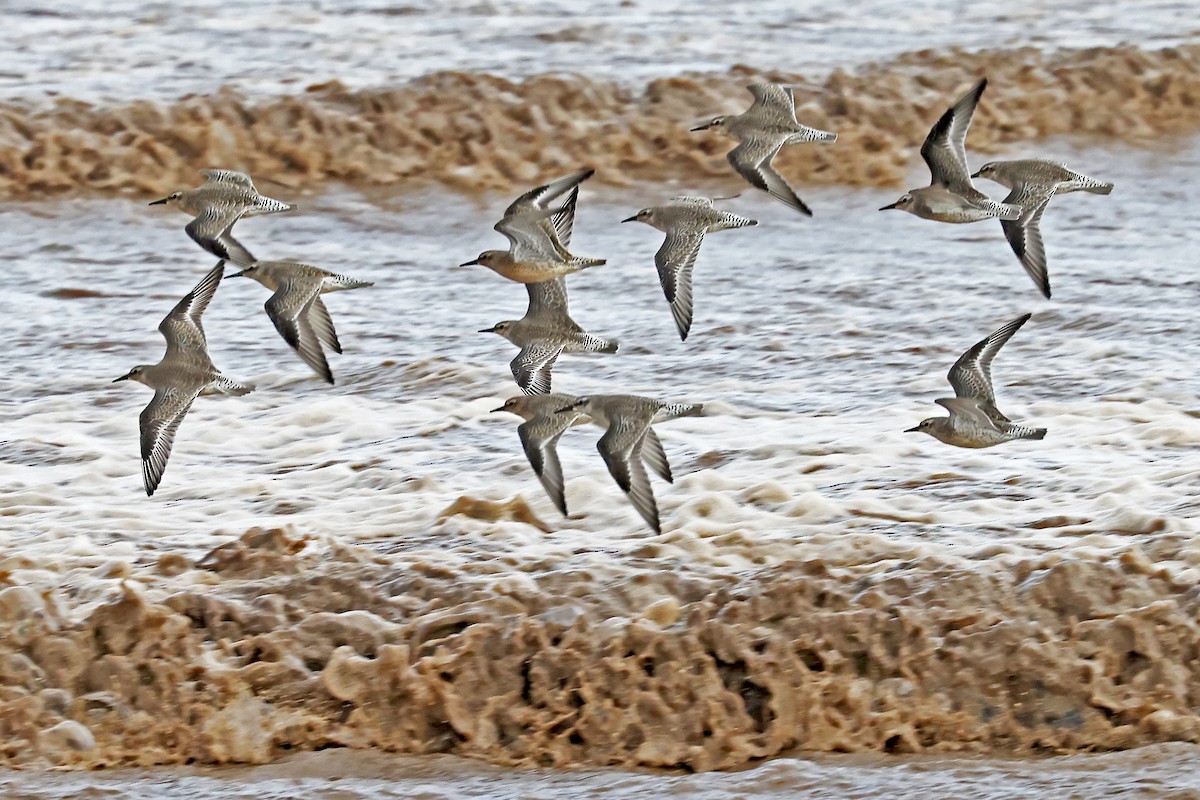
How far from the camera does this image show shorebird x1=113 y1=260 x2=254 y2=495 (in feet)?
15.0

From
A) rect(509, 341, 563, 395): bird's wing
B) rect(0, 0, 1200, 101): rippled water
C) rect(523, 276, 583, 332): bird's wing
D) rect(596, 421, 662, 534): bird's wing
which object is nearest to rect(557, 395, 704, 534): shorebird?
rect(596, 421, 662, 534): bird's wing

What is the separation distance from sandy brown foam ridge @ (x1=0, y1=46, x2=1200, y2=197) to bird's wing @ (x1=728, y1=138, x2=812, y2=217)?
210 inches

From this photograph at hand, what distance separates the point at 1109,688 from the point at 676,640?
124 centimetres

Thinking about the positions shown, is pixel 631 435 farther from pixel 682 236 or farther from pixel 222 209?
pixel 222 209

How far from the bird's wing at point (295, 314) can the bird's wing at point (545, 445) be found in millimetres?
590

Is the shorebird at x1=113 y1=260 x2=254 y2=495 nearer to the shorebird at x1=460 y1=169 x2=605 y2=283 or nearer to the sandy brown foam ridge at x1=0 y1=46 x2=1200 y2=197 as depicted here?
the shorebird at x1=460 y1=169 x2=605 y2=283

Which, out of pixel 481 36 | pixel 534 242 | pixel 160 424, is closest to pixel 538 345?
pixel 534 242

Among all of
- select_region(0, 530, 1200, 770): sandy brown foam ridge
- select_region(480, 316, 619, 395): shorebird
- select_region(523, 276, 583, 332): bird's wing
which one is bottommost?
select_region(0, 530, 1200, 770): sandy brown foam ridge

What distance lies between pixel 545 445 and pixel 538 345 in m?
0.43

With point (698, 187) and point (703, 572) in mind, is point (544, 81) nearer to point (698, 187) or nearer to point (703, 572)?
point (698, 187)

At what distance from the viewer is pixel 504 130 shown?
1045 cm

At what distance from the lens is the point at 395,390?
6898mm

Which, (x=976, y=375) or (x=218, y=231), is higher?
(x=218, y=231)

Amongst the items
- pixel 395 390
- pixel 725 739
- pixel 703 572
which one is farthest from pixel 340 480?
pixel 725 739
